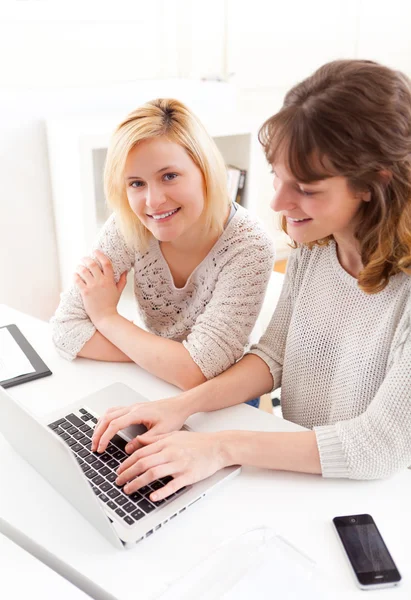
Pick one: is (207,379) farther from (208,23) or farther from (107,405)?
(208,23)

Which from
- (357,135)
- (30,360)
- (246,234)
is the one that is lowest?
(30,360)

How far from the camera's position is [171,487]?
2.71ft

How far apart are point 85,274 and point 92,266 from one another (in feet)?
0.09

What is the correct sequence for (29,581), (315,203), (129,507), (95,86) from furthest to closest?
1. (95,86)
2. (315,203)
3. (129,507)
4. (29,581)

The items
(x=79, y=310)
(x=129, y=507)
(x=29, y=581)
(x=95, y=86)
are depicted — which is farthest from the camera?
(x=95, y=86)

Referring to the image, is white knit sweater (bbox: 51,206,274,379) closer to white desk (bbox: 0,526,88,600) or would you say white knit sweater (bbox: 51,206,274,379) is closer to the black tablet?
the black tablet

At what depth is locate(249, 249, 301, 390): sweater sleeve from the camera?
3.89 ft

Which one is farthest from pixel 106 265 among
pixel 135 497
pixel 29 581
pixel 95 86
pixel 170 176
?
pixel 95 86

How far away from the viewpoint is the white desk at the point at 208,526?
72cm

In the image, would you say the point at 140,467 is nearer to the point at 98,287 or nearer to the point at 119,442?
the point at 119,442

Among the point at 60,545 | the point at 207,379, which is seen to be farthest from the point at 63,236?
the point at 60,545

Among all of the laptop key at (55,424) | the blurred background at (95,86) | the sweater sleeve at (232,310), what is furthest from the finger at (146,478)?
the blurred background at (95,86)

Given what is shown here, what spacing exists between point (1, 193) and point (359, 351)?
1.62 m

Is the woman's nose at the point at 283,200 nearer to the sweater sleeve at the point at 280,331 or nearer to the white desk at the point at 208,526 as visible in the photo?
the sweater sleeve at the point at 280,331
